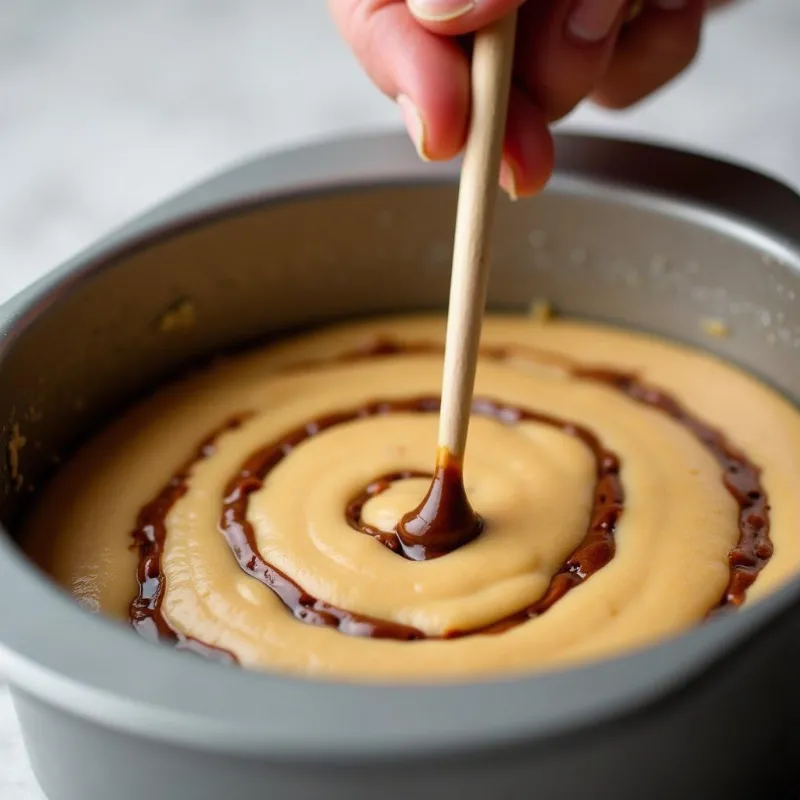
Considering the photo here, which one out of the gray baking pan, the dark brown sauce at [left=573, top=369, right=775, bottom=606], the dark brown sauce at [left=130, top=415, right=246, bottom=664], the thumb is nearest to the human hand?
the thumb

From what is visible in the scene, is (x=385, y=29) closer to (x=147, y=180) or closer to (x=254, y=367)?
(x=254, y=367)

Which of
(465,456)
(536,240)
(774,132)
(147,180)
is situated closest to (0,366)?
(465,456)

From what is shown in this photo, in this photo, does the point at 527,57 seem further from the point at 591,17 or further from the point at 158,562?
the point at 158,562

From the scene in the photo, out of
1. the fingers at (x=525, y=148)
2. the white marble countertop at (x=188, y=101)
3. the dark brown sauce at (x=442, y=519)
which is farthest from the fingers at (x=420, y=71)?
the white marble countertop at (x=188, y=101)

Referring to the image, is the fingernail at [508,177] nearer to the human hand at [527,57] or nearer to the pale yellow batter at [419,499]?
the human hand at [527,57]

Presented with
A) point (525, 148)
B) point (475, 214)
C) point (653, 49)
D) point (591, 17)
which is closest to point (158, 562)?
point (475, 214)

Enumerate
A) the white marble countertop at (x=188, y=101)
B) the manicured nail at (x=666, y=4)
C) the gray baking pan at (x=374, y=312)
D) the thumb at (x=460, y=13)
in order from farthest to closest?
the white marble countertop at (x=188, y=101) < the manicured nail at (x=666, y=4) < the thumb at (x=460, y=13) < the gray baking pan at (x=374, y=312)

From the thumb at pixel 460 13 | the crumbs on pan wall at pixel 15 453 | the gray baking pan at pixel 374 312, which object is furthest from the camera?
the crumbs on pan wall at pixel 15 453

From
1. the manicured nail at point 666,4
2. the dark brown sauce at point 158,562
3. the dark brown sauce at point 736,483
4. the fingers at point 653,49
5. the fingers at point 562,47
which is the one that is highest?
the manicured nail at point 666,4
